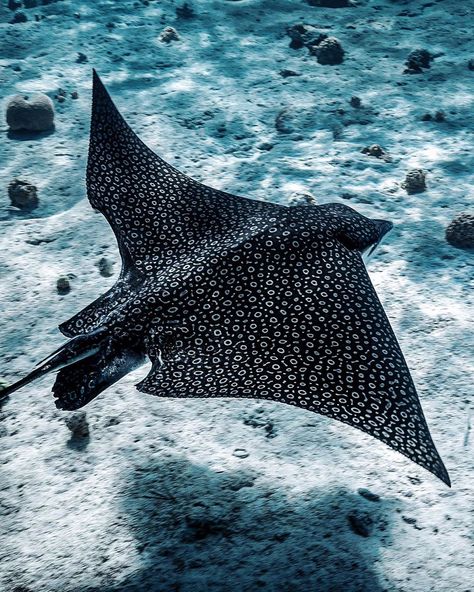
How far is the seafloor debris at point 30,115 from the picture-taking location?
9031 mm

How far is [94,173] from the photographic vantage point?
491 cm

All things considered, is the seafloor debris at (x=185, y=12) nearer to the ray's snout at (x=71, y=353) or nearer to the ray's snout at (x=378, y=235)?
the ray's snout at (x=378, y=235)

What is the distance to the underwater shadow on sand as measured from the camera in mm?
3197

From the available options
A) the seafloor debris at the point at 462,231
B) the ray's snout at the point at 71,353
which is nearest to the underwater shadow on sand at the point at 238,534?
the ray's snout at the point at 71,353

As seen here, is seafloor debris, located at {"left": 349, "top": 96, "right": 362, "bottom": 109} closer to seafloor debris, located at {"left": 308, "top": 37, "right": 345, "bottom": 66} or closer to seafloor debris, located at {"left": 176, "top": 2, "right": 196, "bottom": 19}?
seafloor debris, located at {"left": 308, "top": 37, "right": 345, "bottom": 66}

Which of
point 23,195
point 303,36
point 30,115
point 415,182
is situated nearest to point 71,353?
point 23,195

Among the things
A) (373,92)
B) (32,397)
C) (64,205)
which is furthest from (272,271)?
(373,92)

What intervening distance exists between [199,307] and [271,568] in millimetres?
1858

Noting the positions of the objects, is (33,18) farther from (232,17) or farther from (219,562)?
(219,562)

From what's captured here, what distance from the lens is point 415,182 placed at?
7.18 meters

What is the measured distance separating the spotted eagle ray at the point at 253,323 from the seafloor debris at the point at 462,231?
2.13 meters

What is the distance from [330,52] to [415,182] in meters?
5.29

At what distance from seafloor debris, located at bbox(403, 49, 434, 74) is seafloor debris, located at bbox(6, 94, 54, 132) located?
7323 millimetres

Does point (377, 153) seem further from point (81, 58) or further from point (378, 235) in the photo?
point (81, 58)
